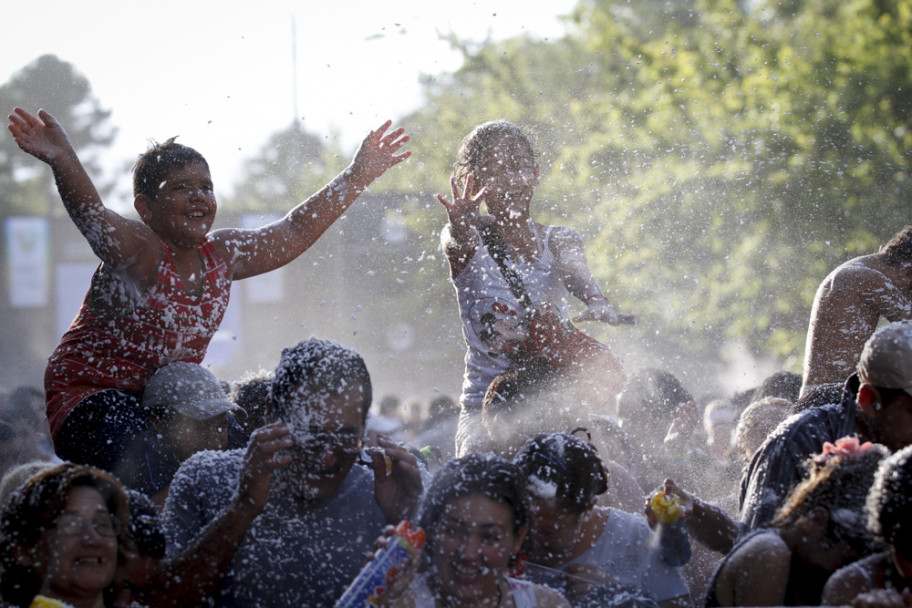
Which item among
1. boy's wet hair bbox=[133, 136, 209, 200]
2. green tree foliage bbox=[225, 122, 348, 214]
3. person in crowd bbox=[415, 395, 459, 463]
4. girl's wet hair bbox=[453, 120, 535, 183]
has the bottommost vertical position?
person in crowd bbox=[415, 395, 459, 463]

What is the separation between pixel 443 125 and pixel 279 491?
7.63 metres

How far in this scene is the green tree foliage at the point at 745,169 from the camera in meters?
9.44

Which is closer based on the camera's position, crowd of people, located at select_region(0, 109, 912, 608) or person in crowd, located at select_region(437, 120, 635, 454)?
crowd of people, located at select_region(0, 109, 912, 608)

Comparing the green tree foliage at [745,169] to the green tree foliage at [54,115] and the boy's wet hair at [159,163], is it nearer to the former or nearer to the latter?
the boy's wet hair at [159,163]

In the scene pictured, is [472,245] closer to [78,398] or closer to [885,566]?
[78,398]

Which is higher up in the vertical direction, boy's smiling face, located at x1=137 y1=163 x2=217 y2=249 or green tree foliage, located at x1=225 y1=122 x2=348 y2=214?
green tree foliage, located at x1=225 y1=122 x2=348 y2=214

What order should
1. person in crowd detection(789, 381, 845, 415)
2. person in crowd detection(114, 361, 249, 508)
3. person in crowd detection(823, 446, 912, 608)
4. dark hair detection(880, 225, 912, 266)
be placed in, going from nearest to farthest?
person in crowd detection(823, 446, 912, 608) → person in crowd detection(114, 361, 249, 508) → person in crowd detection(789, 381, 845, 415) → dark hair detection(880, 225, 912, 266)

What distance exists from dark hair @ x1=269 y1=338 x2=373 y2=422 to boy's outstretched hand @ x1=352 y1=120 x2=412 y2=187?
1190 mm

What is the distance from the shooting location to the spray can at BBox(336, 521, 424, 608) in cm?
234

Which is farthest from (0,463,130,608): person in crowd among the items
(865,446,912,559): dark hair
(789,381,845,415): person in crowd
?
(789,381,845,415): person in crowd

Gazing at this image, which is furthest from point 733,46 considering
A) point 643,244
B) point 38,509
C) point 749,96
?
point 38,509

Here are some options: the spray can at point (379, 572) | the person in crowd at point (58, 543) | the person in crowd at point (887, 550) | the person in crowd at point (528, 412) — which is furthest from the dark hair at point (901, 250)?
the person in crowd at point (58, 543)

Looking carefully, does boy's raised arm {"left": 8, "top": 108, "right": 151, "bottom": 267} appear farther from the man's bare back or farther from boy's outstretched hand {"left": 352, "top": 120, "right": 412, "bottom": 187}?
the man's bare back

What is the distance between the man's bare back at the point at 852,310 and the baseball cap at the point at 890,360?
1118 mm
